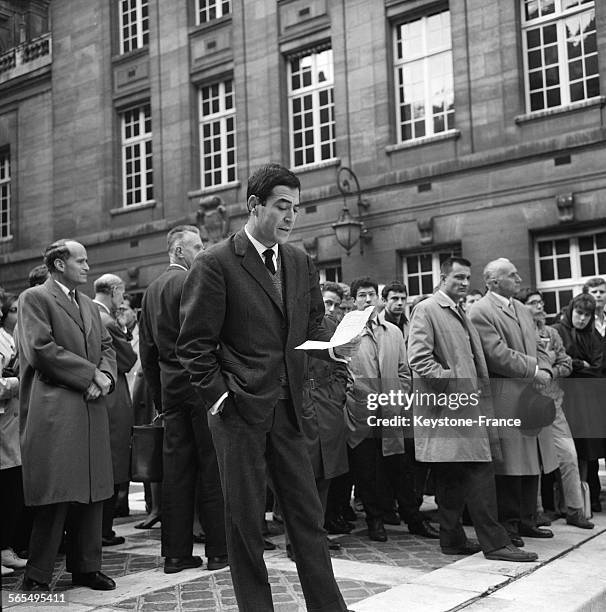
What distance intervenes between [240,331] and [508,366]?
10.7ft

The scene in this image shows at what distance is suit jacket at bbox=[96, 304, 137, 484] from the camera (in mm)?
6770

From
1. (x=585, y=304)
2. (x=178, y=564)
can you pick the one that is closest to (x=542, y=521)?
(x=585, y=304)

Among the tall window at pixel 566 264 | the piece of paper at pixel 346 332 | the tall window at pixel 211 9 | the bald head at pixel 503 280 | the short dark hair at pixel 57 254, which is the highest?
the tall window at pixel 211 9

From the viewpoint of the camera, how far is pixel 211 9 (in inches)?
850

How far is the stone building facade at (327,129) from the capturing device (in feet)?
51.6

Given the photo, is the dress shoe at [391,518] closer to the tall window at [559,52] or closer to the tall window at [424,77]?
the tall window at [559,52]

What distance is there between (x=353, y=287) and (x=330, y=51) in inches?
503

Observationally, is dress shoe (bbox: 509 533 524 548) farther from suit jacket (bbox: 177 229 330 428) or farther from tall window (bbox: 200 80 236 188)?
tall window (bbox: 200 80 236 188)

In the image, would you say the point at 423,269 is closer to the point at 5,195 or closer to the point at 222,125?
the point at 222,125

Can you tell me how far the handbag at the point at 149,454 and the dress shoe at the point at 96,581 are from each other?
2.84 ft

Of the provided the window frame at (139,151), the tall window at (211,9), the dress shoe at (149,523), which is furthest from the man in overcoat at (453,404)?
the window frame at (139,151)

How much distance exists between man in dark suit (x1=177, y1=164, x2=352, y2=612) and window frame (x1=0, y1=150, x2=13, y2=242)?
2444 cm

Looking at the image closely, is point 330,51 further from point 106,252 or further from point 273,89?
point 106,252

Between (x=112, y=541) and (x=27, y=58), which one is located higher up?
(x=27, y=58)
